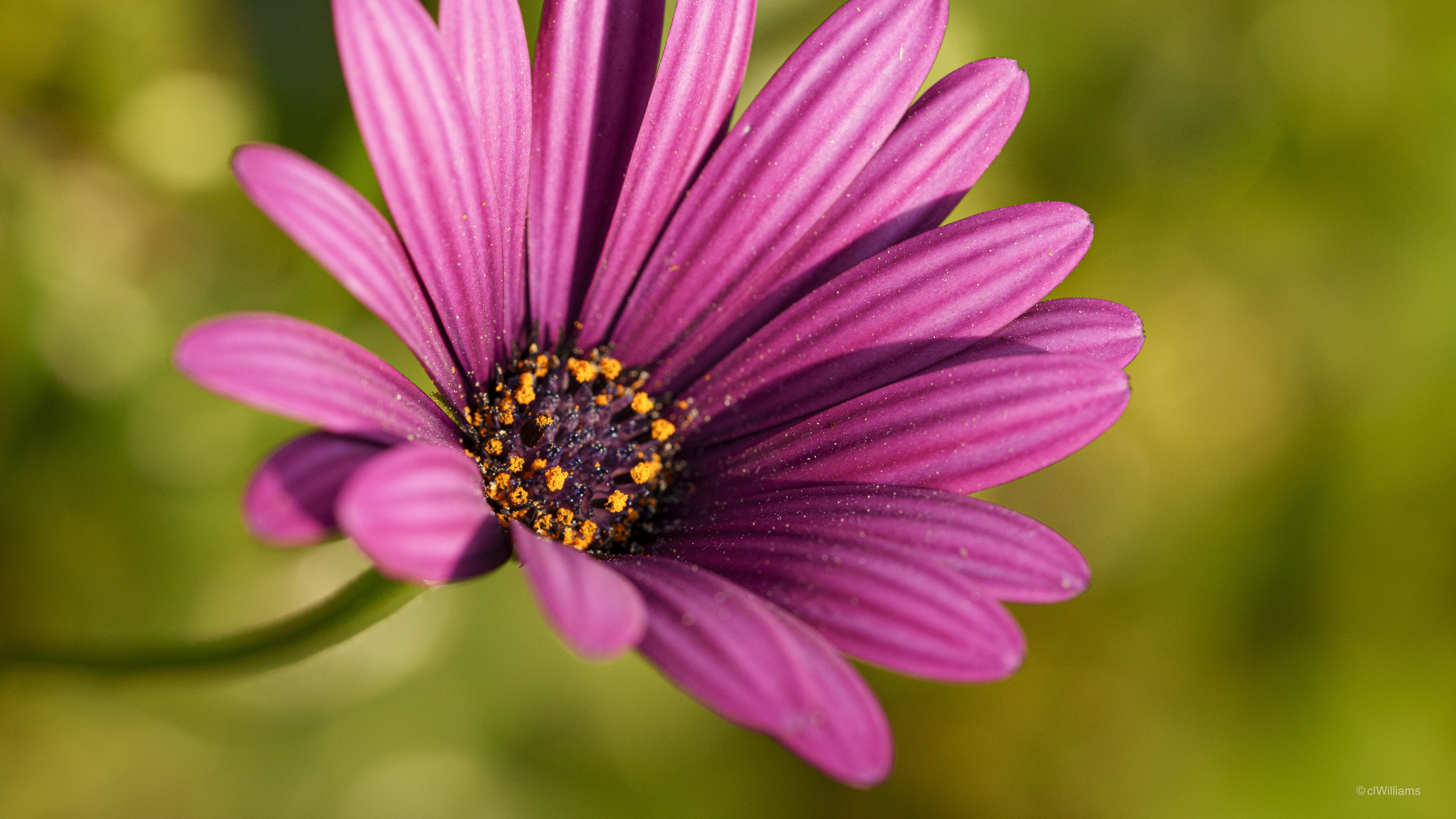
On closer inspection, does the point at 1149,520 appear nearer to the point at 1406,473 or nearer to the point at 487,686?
the point at 1406,473

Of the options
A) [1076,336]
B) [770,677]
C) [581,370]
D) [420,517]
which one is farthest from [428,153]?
[1076,336]

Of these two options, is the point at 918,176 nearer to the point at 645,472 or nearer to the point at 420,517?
the point at 645,472

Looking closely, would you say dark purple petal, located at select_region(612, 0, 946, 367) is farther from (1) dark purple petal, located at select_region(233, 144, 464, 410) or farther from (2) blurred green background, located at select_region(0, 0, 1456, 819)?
(2) blurred green background, located at select_region(0, 0, 1456, 819)

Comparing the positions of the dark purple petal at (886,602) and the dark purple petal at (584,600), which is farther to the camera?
the dark purple petal at (886,602)

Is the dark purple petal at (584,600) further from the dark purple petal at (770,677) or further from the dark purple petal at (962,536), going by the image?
the dark purple petal at (962,536)

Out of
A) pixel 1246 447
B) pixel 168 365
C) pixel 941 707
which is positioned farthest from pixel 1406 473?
pixel 168 365

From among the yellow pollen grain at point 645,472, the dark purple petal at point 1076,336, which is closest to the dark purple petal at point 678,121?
the yellow pollen grain at point 645,472
